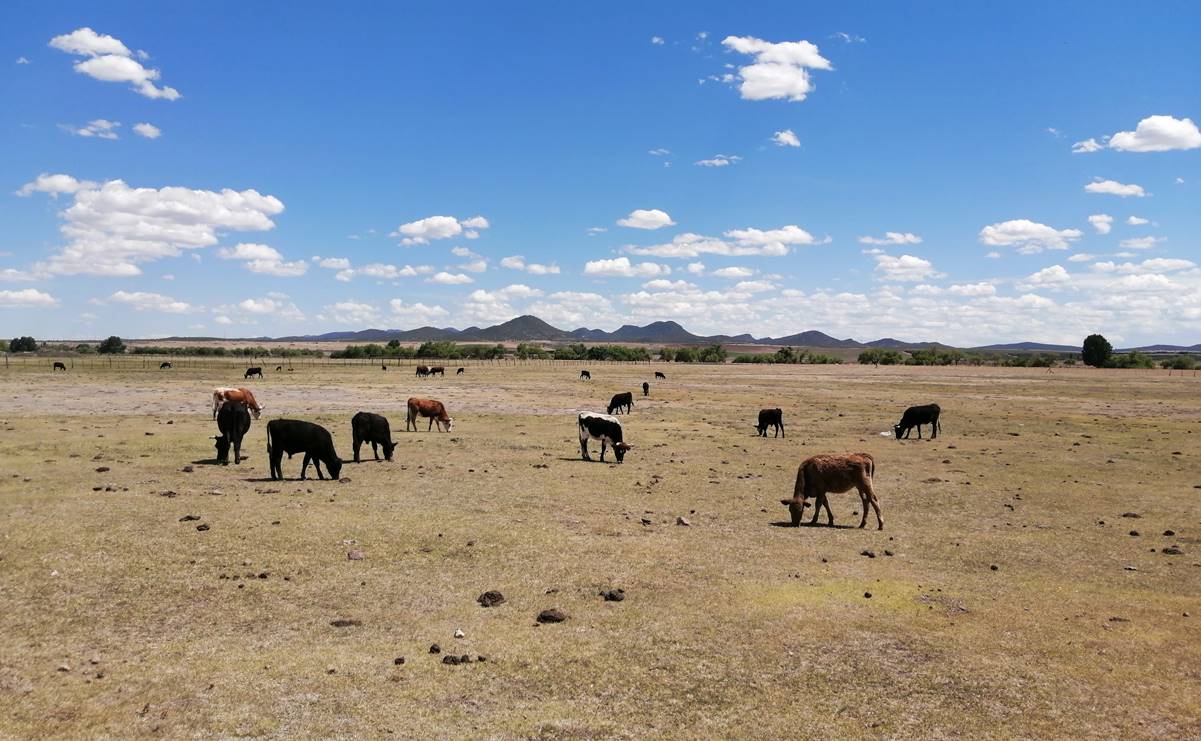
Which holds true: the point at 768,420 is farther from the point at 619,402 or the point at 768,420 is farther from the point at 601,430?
the point at 619,402

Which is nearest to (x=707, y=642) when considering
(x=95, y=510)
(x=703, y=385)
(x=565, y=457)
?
(x=95, y=510)

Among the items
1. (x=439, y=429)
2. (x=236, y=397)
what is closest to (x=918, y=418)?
(x=439, y=429)

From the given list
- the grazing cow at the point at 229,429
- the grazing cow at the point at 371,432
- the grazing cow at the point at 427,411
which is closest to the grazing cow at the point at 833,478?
the grazing cow at the point at 371,432

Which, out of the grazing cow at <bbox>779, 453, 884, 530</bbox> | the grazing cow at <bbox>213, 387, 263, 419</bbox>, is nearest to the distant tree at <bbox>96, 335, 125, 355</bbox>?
the grazing cow at <bbox>213, 387, 263, 419</bbox>

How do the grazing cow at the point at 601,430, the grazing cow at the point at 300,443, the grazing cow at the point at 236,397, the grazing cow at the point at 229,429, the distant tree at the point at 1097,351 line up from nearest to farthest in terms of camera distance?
the grazing cow at the point at 300,443 < the grazing cow at the point at 229,429 < the grazing cow at the point at 601,430 < the grazing cow at the point at 236,397 < the distant tree at the point at 1097,351

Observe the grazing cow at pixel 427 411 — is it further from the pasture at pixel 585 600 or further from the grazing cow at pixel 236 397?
the pasture at pixel 585 600

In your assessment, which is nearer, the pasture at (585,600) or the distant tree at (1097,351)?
the pasture at (585,600)

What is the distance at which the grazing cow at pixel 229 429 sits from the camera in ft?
68.8

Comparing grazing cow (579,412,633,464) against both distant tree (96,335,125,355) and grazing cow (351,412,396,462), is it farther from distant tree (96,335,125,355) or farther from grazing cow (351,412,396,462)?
distant tree (96,335,125,355)

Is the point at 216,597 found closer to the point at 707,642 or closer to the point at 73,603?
the point at 73,603

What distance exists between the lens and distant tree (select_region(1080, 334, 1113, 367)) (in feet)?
456

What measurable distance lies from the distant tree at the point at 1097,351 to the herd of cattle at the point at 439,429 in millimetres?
132649

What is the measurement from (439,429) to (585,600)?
2220 cm

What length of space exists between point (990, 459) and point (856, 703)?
64.7 ft
